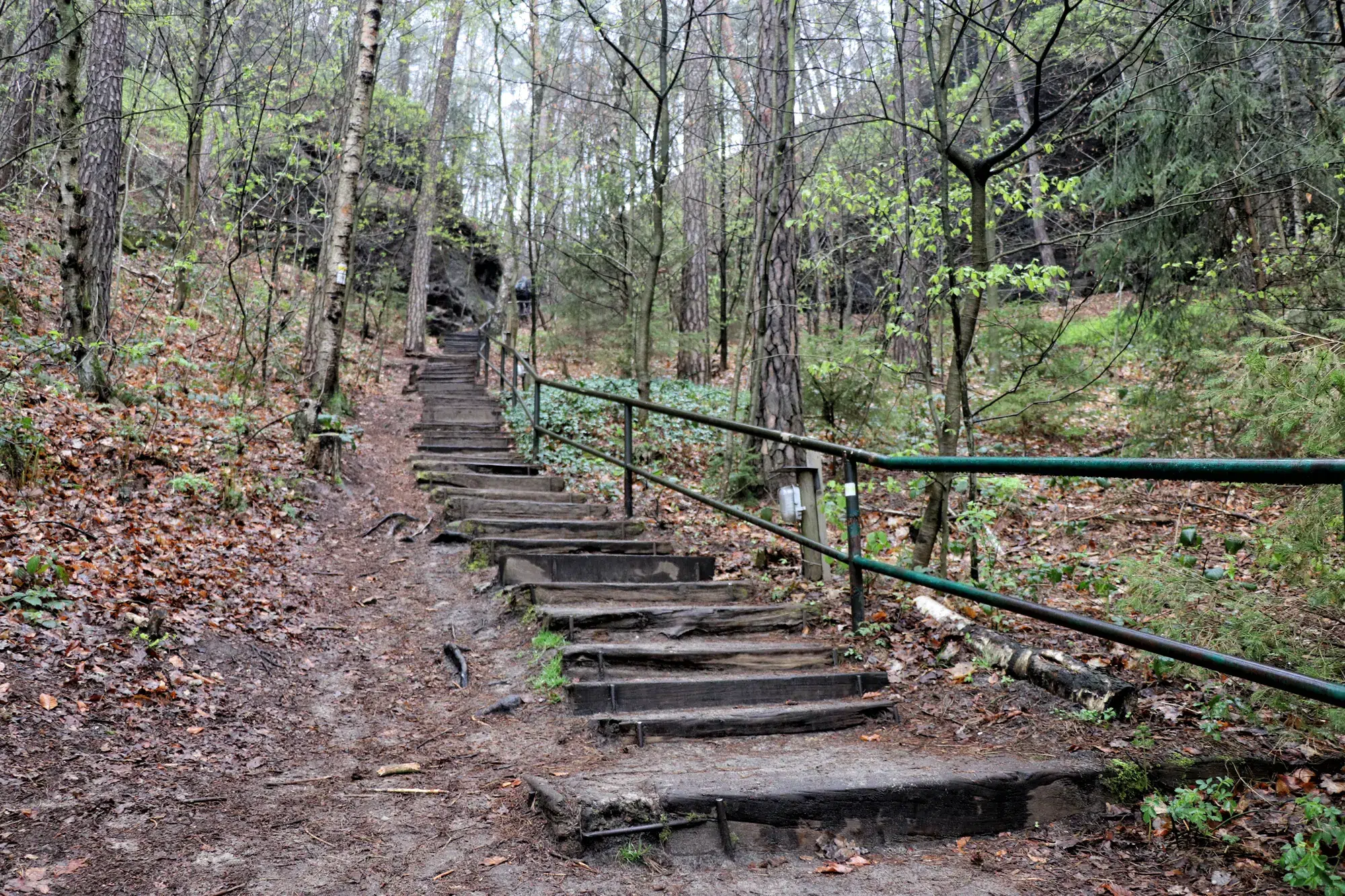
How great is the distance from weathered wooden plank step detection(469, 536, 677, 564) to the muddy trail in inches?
18.2

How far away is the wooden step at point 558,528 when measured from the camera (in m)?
6.54

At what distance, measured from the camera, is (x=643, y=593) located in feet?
16.6

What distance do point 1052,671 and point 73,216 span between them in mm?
8290

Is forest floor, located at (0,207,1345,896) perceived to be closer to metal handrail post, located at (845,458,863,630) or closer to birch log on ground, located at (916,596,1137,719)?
birch log on ground, located at (916,596,1137,719)

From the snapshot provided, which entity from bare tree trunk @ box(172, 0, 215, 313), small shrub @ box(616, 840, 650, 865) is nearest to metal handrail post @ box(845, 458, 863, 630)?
small shrub @ box(616, 840, 650, 865)

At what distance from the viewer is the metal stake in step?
2.69 m

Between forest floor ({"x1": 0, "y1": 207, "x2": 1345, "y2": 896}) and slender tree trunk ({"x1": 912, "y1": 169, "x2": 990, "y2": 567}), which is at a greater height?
slender tree trunk ({"x1": 912, "y1": 169, "x2": 990, "y2": 567})

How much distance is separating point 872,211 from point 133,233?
14245mm

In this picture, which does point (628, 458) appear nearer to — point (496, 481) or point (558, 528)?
point (558, 528)

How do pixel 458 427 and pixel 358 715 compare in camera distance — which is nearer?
pixel 358 715

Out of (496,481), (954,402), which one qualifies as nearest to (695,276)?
(496,481)

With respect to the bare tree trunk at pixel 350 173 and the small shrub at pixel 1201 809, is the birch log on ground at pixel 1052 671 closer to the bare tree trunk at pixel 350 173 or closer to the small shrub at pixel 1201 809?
the small shrub at pixel 1201 809

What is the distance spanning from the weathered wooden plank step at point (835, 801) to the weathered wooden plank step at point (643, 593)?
193cm

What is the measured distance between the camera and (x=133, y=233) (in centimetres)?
1530
